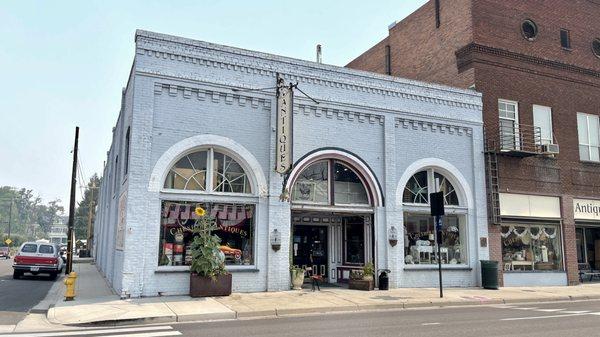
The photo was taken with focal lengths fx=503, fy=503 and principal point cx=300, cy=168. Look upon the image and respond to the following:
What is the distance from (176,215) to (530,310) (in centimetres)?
1035

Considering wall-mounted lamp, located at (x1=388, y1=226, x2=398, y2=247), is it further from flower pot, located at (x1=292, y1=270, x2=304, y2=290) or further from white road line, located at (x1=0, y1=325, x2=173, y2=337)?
white road line, located at (x1=0, y1=325, x2=173, y2=337)

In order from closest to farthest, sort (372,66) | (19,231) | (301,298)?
(301,298) < (372,66) < (19,231)

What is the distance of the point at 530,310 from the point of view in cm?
1357

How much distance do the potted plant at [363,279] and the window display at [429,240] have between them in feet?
5.93

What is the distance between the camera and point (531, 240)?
21047mm

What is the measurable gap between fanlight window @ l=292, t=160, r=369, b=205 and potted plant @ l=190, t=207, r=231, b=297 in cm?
354

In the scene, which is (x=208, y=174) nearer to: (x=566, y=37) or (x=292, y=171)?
(x=292, y=171)

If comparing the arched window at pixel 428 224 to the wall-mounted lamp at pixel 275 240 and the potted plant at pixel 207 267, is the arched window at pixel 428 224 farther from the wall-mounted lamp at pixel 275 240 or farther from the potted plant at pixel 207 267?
the potted plant at pixel 207 267

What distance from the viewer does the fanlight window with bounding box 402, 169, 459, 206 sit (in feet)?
62.0

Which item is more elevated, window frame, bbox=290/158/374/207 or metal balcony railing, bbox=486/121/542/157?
metal balcony railing, bbox=486/121/542/157

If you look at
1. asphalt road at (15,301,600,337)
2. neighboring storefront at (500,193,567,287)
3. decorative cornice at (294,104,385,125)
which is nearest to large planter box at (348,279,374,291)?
asphalt road at (15,301,600,337)

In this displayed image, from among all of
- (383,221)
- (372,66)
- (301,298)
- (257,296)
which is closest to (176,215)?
(257,296)

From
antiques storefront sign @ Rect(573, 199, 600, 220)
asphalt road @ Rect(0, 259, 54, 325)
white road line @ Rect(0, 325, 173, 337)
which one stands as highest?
antiques storefront sign @ Rect(573, 199, 600, 220)

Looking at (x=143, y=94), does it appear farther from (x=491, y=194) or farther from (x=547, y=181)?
(x=547, y=181)
